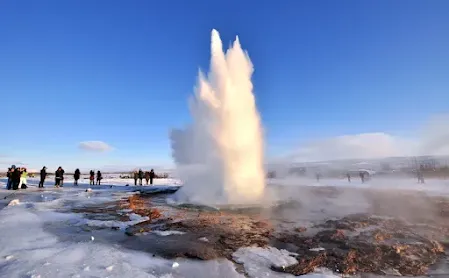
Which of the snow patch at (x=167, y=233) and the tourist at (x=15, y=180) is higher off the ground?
the tourist at (x=15, y=180)

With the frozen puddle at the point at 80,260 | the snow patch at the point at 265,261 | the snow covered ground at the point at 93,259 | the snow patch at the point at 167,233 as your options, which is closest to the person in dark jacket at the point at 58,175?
the snow covered ground at the point at 93,259

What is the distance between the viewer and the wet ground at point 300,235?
707cm

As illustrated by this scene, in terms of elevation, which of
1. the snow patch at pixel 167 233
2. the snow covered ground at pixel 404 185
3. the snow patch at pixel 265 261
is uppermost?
the snow covered ground at pixel 404 185

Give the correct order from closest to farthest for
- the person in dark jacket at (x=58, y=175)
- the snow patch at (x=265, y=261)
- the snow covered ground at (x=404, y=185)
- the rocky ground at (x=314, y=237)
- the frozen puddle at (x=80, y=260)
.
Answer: the frozen puddle at (x=80, y=260) < the snow patch at (x=265, y=261) < the rocky ground at (x=314, y=237) < the snow covered ground at (x=404, y=185) < the person in dark jacket at (x=58, y=175)

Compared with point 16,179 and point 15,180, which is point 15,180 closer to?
point 15,180

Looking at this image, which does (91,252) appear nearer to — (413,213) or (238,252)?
(238,252)

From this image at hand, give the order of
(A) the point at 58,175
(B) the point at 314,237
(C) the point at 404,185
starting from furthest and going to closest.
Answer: (C) the point at 404,185 < (A) the point at 58,175 < (B) the point at 314,237

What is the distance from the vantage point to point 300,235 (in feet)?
31.3

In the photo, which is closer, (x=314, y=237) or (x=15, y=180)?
(x=314, y=237)

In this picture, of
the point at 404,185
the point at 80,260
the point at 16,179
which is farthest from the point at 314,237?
the point at 16,179

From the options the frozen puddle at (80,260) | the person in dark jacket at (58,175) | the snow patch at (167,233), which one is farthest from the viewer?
the person in dark jacket at (58,175)

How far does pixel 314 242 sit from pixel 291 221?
3277 millimetres

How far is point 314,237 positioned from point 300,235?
1.41 feet

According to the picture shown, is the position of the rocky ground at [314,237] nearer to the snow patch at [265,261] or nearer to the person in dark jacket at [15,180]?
the snow patch at [265,261]
